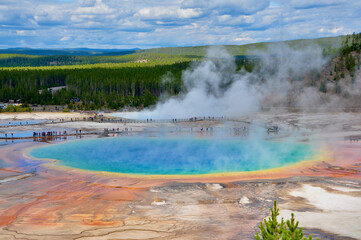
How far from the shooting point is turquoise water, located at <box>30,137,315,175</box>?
29.0m

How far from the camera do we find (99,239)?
16516 millimetres

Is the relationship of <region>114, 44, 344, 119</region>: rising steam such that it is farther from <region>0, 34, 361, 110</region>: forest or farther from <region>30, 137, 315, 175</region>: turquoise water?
<region>30, 137, 315, 175</region>: turquoise water

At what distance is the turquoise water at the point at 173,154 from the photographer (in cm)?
2897

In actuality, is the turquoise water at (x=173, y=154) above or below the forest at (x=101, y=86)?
below

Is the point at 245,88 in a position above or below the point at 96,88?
below

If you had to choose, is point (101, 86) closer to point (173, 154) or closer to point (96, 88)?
Answer: point (96, 88)

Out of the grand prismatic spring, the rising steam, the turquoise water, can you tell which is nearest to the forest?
the rising steam

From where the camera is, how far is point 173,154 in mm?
33906

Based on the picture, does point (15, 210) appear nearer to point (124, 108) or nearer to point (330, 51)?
point (124, 108)

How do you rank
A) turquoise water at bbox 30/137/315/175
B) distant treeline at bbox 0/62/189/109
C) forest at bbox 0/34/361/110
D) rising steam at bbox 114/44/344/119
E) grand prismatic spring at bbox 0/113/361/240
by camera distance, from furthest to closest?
distant treeline at bbox 0/62/189/109
forest at bbox 0/34/361/110
rising steam at bbox 114/44/344/119
turquoise water at bbox 30/137/315/175
grand prismatic spring at bbox 0/113/361/240

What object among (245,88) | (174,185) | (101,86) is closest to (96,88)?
(101,86)

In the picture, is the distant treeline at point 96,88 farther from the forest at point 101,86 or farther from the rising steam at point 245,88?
the rising steam at point 245,88

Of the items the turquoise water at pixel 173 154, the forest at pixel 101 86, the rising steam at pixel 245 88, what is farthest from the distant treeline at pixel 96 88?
the turquoise water at pixel 173 154

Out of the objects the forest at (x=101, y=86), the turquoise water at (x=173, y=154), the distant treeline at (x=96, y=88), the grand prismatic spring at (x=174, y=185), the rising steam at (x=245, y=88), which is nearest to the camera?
the grand prismatic spring at (x=174, y=185)
